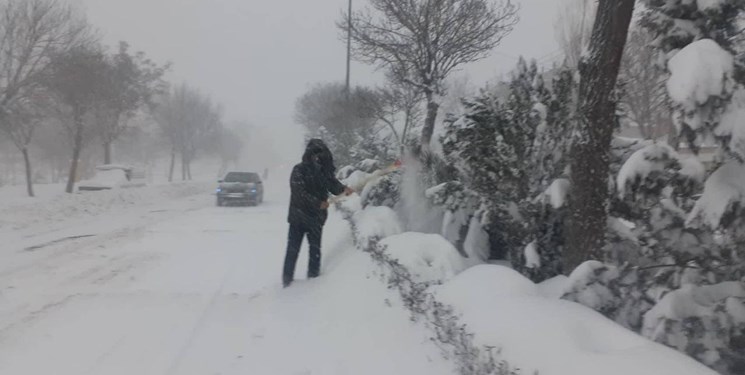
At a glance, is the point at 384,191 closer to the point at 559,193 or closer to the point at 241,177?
the point at 559,193

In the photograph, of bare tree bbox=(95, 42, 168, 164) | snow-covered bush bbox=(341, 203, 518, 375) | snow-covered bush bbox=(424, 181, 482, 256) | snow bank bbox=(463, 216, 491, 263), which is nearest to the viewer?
snow-covered bush bbox=(341, 203, 518, 375)

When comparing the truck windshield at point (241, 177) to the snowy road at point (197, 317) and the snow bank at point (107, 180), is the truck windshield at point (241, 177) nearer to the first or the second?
the snow bank at point (107, 180)

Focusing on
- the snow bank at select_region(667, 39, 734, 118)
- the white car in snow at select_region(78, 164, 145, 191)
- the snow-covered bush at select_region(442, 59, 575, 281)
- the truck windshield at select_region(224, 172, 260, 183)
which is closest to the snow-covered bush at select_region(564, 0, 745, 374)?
the snow bank at select_region(667, 39, 734, 118)

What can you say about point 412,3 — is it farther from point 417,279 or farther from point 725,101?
point 725,101

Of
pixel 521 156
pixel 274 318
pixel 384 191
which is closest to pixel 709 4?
pixel 521 156

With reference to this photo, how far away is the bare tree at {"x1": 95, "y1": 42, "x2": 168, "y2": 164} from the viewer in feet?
94.2

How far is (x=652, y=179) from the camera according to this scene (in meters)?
3.33

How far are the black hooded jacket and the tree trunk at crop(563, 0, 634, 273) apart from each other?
3086 millimetres

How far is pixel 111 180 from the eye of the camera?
26.5 m

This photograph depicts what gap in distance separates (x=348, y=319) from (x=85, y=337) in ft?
7.10

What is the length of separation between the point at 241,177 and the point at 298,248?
17.1m

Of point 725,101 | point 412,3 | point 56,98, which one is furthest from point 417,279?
point 56,98

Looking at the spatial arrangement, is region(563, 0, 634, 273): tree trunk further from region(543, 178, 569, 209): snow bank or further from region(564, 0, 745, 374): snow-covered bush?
region(564, 0, 745, 374): snow-covered bush

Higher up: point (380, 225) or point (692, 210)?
point (692, 210)
